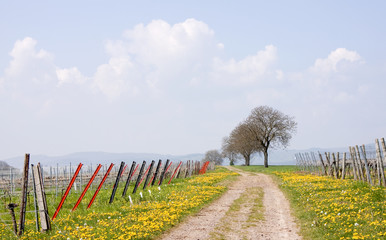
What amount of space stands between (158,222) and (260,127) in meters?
67.1

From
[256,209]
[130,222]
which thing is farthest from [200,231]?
Answer: [256,209]

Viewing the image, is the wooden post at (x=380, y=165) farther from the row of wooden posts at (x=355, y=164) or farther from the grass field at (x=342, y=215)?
the grass field at (x=342, y=215)

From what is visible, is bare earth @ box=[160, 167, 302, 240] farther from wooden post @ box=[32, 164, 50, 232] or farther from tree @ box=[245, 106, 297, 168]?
tree @ box=[245, 106, 297, 168]

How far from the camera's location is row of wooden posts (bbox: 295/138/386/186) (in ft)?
66.8

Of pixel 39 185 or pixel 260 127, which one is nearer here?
pixel 39 185

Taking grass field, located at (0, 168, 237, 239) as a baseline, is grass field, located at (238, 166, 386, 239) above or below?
above

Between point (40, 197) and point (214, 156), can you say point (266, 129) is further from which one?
point (214, 156)

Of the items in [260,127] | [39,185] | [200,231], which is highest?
[260,127]

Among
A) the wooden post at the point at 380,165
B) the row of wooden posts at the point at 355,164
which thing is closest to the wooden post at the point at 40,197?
the row of wooden posts at the point at 355,164

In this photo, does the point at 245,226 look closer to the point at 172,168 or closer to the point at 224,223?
the point at 224,223

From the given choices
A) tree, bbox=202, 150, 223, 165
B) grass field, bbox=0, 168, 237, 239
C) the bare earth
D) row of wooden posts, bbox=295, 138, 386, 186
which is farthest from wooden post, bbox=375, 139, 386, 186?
tree, bbox=202, 150, 223, 165

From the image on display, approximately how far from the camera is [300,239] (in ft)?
34.4

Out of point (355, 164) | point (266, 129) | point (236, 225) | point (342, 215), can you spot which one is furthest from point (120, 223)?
point (266, 129)

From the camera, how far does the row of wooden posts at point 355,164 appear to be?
20.4m
